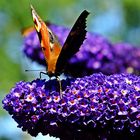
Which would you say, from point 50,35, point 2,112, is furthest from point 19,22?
point 50,35

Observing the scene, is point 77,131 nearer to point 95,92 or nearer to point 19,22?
point 95,92

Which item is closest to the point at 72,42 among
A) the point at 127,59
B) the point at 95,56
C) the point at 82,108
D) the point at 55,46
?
the point at 55,46

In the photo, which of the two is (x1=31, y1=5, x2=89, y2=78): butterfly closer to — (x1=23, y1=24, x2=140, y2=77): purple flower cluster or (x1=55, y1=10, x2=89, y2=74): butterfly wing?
(x1=55, y1=10, x2=89, y2=74): butterfly wing

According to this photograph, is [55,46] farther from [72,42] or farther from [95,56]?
[95,56]

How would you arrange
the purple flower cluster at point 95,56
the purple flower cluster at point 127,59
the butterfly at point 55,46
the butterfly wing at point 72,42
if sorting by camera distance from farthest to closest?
the purple flower cluster at point 127,59
the purple flower cluster at point 95,56
the butterfly at point 55,46
the butterfly wing at point 72,42

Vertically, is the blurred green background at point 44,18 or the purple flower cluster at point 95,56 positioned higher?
the blurred green background at point 44,18

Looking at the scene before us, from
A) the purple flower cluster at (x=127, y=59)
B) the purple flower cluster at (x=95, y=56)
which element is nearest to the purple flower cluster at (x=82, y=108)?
the purple flower cluster at (x=95, y=56)

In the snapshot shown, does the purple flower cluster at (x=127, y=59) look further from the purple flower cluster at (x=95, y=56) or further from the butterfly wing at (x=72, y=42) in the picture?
the butterfly wing at (x=72, y=42)

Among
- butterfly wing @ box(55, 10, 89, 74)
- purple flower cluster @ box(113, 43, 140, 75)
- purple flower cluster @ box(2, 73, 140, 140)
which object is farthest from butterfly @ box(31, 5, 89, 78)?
purple flower cluster @ box(113, 43, 140, 75)
